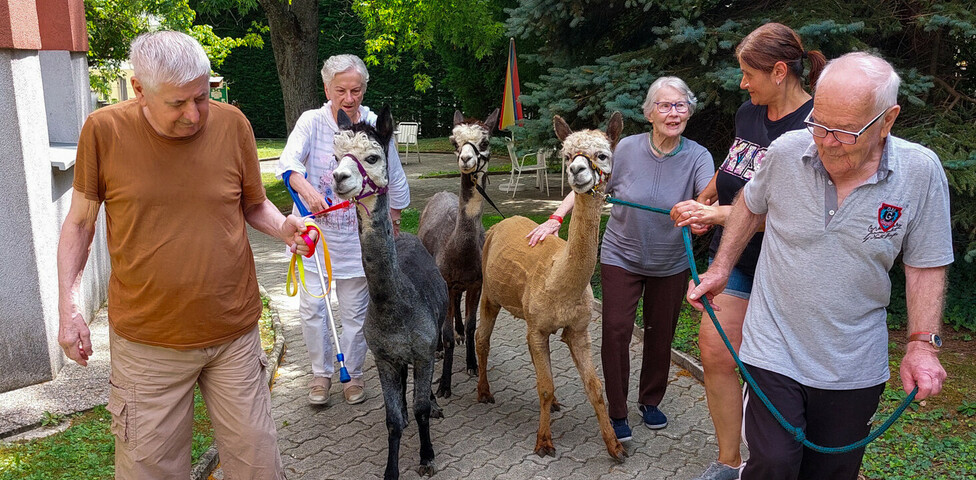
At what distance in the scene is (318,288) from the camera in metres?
5.60

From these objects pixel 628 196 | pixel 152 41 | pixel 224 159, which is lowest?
pixel 628 196

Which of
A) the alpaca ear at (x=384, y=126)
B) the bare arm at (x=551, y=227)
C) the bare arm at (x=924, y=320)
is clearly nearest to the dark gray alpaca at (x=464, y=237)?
the bare arm at (x=551, y=227)

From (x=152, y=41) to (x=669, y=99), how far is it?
2.80 metres

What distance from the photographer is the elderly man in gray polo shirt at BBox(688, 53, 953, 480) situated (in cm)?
257

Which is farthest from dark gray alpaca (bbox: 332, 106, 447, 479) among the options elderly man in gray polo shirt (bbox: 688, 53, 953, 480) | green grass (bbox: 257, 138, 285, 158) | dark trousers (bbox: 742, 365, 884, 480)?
green grass (bbox: 257, 138, 285, 158)

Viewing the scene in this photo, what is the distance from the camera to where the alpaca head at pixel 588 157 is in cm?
417

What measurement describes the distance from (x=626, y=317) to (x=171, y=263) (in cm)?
276

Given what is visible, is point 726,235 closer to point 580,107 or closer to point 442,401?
point 442,401

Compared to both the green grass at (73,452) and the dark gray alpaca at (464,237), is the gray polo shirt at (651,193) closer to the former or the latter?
the dark gray alpaca at (464,237)

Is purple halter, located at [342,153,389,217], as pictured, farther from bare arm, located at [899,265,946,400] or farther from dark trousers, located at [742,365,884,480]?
bare arm, located at [899,265,946,400]

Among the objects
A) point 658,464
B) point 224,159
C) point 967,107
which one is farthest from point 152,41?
point 967,107

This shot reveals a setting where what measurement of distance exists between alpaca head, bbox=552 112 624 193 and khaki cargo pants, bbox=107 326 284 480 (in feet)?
6.21

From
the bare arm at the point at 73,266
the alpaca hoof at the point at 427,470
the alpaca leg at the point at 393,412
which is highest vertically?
the bare arm at the point at 73,266

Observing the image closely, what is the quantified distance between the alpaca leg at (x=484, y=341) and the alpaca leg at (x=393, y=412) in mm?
1091
